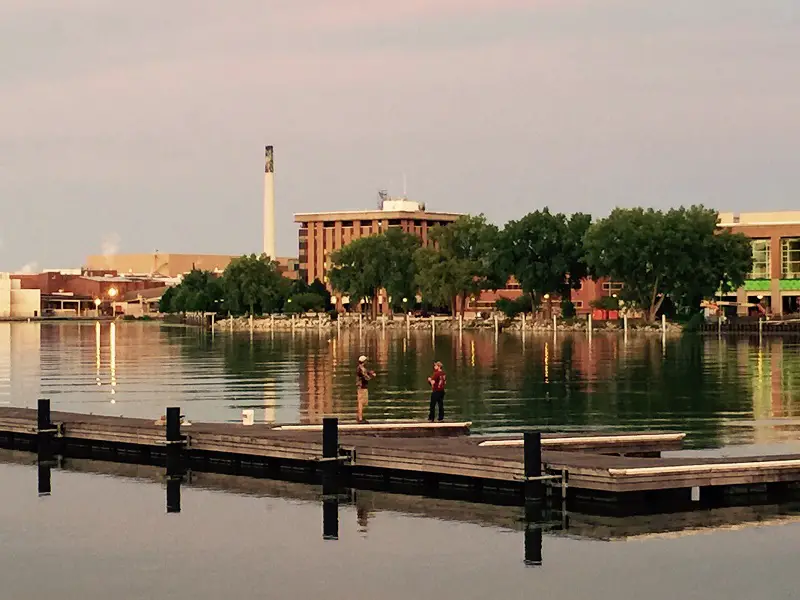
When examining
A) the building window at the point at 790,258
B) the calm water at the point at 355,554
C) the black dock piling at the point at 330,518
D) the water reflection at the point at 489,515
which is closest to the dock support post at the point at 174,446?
the water reflection at the point at 489,515

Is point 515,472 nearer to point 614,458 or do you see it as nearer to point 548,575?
point 614,458

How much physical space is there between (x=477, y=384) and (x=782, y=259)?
4709 inches

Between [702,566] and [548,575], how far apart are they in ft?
9.96

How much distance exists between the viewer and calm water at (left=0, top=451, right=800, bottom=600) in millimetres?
27172

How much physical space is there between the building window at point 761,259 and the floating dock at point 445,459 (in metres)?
149

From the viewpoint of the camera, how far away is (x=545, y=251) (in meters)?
190

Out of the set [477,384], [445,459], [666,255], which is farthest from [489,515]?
[666,255]

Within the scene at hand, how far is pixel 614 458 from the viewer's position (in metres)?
36.1

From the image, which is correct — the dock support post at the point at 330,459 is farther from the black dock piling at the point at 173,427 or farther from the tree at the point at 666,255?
the tree at the point at 666,255

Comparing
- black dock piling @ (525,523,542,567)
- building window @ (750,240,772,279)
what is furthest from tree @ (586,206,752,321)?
black dock piling @ (525,523,542,567)

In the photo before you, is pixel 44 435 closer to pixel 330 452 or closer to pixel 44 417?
pixel 44 417

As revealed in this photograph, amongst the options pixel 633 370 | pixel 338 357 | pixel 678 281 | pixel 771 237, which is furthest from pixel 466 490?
pixel 771 237

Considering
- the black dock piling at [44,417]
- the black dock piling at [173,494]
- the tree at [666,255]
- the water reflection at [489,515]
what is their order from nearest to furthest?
the water reflection at [489,515] < the black dock piling at [173,494] < the black dock piling at [44,417] < the tree at [666,255]

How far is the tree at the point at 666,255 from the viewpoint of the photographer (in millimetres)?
169625
